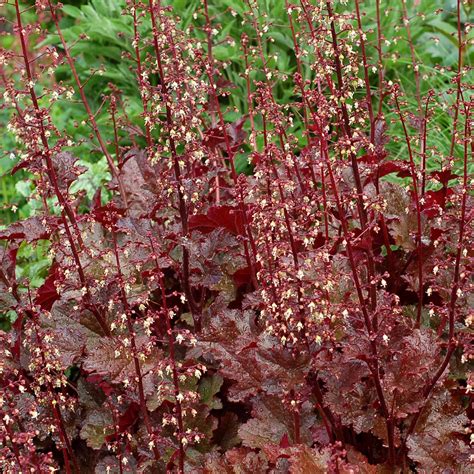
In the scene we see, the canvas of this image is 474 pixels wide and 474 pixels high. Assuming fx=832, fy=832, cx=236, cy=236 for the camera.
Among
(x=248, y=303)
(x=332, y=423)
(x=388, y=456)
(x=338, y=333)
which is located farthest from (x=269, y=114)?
(x=388, y=456)

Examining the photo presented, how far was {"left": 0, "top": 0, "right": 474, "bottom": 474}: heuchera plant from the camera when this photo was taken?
2.21 m

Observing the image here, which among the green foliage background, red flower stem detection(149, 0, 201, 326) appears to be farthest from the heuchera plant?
the green foliage background

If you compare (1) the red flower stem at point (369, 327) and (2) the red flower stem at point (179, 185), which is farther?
(2) the red flower stem at point (179, 185)

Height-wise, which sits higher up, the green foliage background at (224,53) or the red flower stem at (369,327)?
the green foliage background at (224,53)

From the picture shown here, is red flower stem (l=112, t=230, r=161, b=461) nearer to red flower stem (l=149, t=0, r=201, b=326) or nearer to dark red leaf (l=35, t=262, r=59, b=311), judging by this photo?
red flower stem (l=149, t=0, r=201, b=326)

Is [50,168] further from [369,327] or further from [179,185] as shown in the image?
[369,327]

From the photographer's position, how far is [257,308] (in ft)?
8.73

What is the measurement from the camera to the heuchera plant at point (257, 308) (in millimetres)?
2205

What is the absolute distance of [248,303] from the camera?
2432mm

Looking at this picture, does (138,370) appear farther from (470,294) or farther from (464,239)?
(470,294)

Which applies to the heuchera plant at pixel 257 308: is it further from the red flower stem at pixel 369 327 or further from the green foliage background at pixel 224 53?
the green foliage background at pixel 224 53

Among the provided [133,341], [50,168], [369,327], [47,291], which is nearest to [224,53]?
[47,291]

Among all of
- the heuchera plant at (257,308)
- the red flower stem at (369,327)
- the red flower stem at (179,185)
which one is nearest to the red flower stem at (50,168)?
the heuchera plant at (257,308)

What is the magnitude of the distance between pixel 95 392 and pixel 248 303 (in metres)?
0.83
